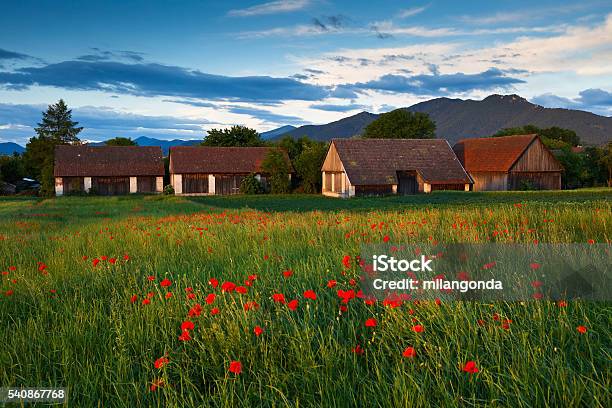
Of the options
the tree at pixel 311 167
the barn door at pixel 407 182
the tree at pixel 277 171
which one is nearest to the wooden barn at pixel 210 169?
the tree at pixel 277 171

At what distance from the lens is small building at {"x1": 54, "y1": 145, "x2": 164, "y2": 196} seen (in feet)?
177

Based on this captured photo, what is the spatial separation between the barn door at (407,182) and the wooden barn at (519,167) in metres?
8.98

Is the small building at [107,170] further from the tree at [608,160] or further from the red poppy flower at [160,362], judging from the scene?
the red poppy flower at [160,362]

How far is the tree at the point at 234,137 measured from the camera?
6725 centimetres

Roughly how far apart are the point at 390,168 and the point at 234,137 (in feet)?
88.1

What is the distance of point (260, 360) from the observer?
404 cm

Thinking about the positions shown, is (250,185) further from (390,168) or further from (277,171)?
(390,168)

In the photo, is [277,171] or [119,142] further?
[119,142]

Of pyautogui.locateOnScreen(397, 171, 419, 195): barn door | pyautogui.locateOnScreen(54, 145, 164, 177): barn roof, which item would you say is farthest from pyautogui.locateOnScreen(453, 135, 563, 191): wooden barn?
pyautogui.locateOnScreen(54, 145, 164, 177): barn roof

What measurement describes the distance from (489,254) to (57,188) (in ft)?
182

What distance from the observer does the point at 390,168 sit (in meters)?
48.6

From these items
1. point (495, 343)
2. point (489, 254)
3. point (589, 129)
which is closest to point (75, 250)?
point (489, 254)

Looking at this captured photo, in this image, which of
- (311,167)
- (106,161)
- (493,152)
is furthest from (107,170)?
(493,152)

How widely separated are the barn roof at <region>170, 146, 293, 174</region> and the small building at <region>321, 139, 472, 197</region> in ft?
26.1
